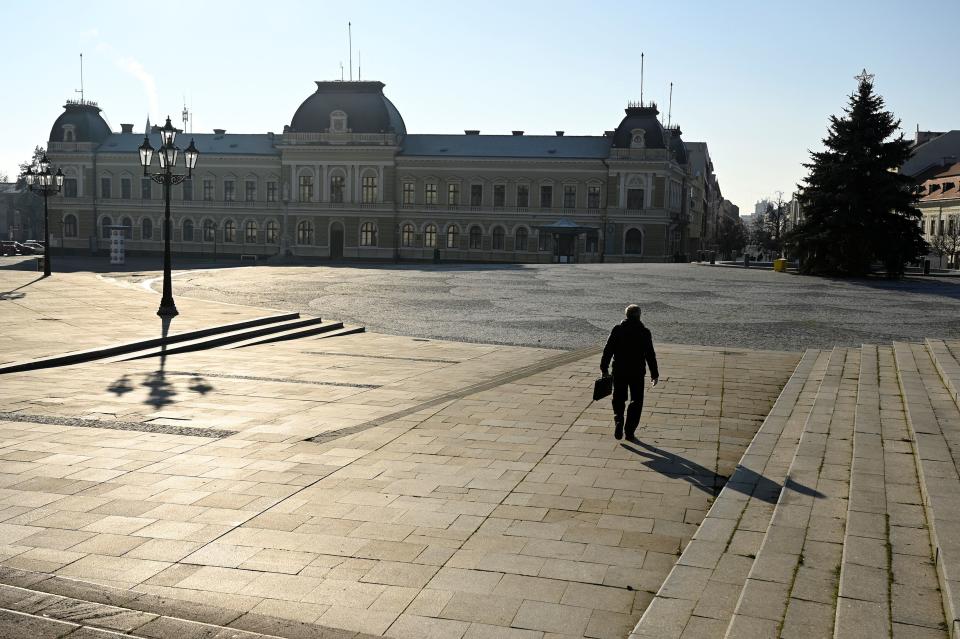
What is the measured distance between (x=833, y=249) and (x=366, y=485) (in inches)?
1705

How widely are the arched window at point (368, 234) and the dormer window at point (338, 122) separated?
8.35m

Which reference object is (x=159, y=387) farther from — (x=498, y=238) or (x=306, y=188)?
(x=306, y=188)

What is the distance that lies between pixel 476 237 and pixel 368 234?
9413mm

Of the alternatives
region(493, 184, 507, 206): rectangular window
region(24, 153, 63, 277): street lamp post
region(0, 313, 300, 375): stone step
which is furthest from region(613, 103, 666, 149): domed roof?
region(0, 313, 300, 375): stone step

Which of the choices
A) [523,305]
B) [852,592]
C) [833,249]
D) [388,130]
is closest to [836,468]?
[852,592]

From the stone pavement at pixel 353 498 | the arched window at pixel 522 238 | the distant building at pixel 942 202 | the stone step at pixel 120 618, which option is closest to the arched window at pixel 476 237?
the arched window at pixel 522 238

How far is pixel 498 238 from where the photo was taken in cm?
7581

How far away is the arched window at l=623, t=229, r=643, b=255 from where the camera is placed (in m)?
73.8

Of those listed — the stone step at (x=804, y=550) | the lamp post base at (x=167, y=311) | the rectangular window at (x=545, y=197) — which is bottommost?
the stone step at (x=804, y=550)

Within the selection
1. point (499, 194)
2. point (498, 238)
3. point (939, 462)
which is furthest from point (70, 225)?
point (939, 462)

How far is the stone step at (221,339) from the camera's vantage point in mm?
16750

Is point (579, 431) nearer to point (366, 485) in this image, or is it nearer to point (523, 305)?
point (366, 485)

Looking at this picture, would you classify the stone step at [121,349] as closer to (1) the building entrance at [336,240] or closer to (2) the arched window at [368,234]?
(2) the arched window at [368,234]

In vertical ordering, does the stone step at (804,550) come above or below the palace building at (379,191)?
below
